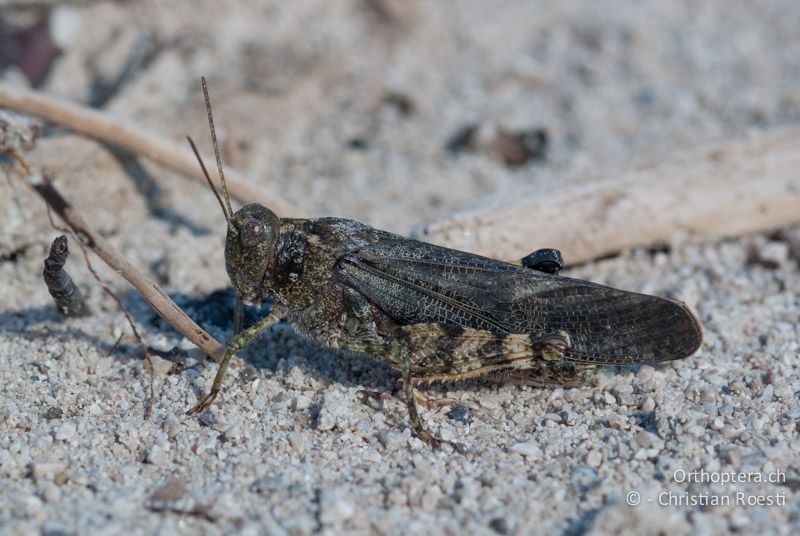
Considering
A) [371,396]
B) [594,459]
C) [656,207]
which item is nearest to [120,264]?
[371,396]

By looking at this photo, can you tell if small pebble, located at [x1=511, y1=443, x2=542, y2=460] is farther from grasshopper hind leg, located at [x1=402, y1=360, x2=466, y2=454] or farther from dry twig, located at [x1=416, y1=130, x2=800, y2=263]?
dry twig, located at [x1=416, y1=130, x2=800, y2=263]

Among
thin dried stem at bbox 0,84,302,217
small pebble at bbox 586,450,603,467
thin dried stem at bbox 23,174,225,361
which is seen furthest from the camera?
thin dried stem at bbox 0,84,302,217

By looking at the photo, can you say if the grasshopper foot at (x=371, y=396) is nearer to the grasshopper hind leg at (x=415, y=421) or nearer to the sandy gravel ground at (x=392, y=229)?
the sandy gravel ground at (x=392, y=229)

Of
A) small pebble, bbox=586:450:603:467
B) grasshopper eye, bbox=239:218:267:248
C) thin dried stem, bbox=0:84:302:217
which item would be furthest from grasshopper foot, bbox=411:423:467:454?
thin dried stem, bbox=0:84:302:217

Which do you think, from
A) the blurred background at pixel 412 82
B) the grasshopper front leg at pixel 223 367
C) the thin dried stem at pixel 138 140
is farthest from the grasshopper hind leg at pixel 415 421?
the blurred background at pixel 412 82

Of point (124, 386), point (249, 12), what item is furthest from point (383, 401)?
point (249, 12)
